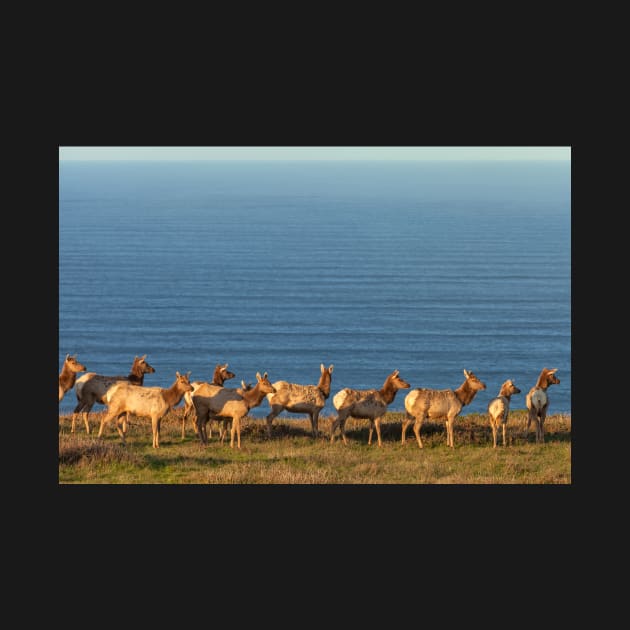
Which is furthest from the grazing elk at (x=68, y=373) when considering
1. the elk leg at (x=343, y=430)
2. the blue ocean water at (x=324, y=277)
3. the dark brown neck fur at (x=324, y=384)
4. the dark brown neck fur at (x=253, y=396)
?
the blue ocean water at (x=324, y=277)

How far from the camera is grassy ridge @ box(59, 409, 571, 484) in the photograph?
2709 centimetres

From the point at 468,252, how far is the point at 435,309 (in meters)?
17.2

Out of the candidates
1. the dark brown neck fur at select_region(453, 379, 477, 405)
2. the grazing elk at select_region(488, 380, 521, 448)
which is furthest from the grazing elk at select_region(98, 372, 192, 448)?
the grazing elk at select_region(488, 380, 521, 448)

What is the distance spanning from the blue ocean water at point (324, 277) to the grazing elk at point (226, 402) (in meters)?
12.5

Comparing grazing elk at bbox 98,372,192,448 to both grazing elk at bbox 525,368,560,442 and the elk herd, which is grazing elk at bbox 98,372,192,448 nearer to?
the elk herd

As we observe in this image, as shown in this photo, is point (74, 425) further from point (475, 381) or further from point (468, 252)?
point (468, 252)

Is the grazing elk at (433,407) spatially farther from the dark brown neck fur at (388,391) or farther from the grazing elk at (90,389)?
the grazing elk at (90,389)

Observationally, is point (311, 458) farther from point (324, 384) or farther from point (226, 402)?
point (324, 384)

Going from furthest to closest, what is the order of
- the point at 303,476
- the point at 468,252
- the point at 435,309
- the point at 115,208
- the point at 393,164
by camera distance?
the point at 393,164 < the point at 115,208 < the point at 468,252 < the point at 435,309 < the point at 303,476

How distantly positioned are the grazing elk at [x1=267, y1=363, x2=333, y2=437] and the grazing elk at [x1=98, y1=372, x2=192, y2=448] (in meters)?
2.22

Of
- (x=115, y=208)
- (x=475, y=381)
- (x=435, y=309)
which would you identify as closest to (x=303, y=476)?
(x=475, y=381)

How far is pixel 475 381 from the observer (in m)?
30.7

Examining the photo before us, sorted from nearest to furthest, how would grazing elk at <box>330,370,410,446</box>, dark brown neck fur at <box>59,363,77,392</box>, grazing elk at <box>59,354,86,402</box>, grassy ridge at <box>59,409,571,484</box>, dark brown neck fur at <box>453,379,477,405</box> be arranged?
1. grassy ridge at <box>59,409,571,484</box>
2. grazing elk at <box>330,370,410,446</box>
3. dark brown neck fur at <box>453,379,477,405</box>
4. grazing elk at <box>59,354,86,402</box>
5. dark brown neck fur at <box>59,363,77,392</box>

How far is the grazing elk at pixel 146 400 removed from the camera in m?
29.2
